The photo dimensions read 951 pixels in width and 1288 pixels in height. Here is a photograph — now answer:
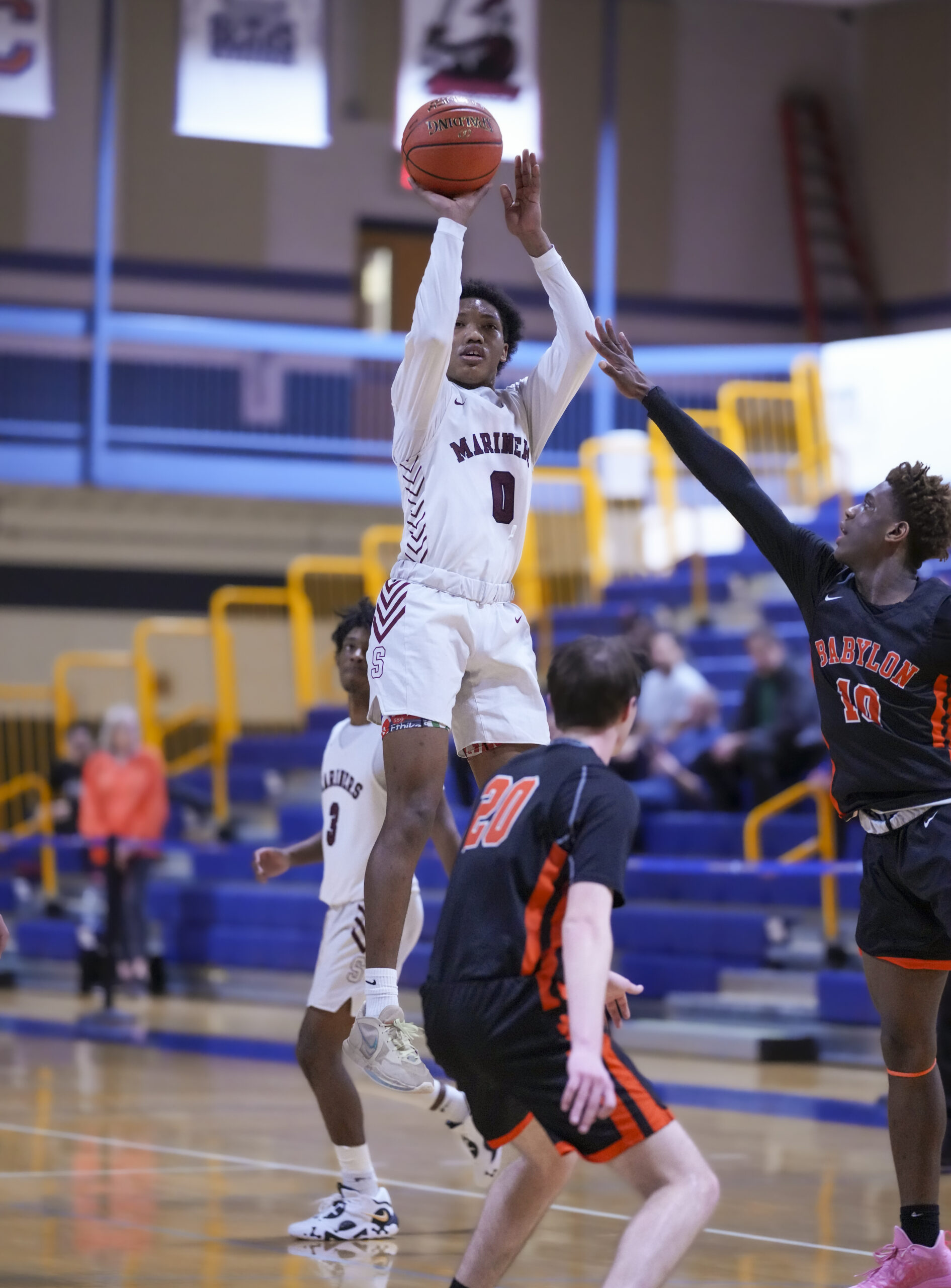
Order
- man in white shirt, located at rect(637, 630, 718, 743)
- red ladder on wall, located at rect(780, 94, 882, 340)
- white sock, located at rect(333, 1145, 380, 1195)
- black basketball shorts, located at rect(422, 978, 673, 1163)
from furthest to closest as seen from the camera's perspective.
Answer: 1. red ladder on wall, located at rect(780, 94, 882, 340)
2. man in white shirt, located at rect(637, 630, 718, 743)
3. white sock, located at rect(333, 1145, 380, 1195)
4. black basketball shorts, located at rect(422, 978, 673, 1163)

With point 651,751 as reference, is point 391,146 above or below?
above

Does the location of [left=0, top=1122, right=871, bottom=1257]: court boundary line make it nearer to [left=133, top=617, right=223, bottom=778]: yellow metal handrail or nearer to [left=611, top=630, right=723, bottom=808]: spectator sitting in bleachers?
[left=611, top=630, right=723, bottom=808]: spectator sitting in bleachers

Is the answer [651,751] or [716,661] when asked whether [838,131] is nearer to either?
[716,661]

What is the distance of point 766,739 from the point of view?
11.4m

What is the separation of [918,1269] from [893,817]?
101 cm

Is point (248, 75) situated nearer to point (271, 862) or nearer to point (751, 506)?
point (271, 862)

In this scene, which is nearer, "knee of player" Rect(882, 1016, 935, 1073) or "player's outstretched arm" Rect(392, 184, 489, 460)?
"knee of player" Rect(882, 1016, 935, 1073)

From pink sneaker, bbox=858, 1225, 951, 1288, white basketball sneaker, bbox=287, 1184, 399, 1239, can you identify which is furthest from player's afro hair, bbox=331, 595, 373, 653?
pink sneaker, bbox=858, 1225, 951, 1288

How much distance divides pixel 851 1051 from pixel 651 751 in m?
2.78

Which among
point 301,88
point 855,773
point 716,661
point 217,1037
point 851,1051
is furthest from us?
point 301,88

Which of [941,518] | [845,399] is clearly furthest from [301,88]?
[941,518]

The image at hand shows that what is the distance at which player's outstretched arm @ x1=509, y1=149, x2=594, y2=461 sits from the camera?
17.5 ft

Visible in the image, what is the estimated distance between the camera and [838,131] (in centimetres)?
2292

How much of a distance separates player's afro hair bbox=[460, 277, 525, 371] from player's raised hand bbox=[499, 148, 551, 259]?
164 mm
